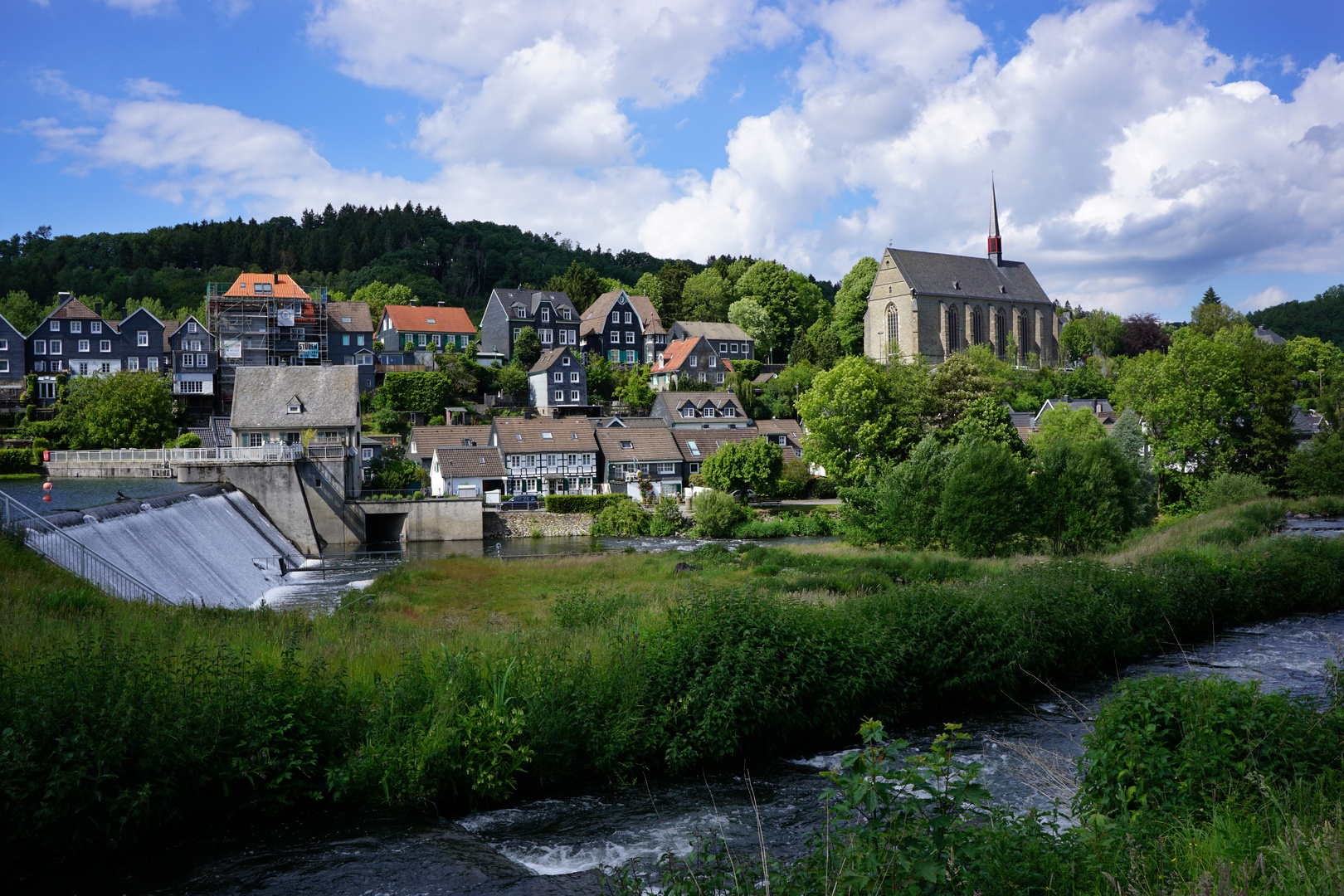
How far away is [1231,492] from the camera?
42094 millimetres

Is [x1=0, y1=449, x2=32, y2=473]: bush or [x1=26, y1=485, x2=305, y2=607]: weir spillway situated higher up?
[x1=0, y1=449, x2=32, y2=473]: bush

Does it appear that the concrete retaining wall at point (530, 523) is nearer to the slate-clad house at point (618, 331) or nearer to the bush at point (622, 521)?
the bush at point (622, 521)

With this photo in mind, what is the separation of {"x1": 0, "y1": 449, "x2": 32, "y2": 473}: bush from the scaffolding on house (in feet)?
76.6

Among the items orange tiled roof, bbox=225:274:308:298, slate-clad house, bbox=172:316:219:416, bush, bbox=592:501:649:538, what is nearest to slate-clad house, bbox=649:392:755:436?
bush, bbox=592:501:649:538

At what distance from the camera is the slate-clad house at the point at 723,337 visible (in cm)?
9031

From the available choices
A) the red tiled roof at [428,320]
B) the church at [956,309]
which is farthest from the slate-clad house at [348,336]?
the church at [956,309]

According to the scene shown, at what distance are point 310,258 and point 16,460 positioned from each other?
77.9 metres

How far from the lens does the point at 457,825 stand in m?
9.73

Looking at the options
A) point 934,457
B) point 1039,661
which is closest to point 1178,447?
point 934,457

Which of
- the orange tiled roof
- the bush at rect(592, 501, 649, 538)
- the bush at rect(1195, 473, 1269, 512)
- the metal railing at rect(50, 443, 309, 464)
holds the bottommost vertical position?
the bush at rect(592, 501, 649, 538)

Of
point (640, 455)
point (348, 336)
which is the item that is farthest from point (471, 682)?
point (348, 336)

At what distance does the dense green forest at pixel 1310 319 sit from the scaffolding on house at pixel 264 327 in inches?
4512

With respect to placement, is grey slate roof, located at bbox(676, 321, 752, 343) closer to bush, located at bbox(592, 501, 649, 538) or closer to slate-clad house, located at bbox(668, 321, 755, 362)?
slate-clad house, located at bbox(668, 321, 755, 362)

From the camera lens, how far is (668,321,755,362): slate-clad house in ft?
296
